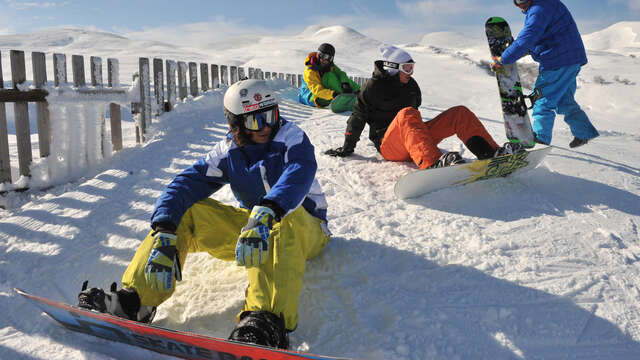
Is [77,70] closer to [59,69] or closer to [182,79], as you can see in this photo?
[59,69]

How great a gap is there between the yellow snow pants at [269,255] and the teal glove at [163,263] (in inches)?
2.3

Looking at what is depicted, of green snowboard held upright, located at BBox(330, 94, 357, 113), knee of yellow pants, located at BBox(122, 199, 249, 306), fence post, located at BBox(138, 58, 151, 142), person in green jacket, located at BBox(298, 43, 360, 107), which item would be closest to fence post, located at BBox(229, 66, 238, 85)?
person in green jacket, located at BBox(298, 43, 360, 107)

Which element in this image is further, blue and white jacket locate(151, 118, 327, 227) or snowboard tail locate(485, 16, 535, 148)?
snowboard tail locate(485, 16, 535, 148)

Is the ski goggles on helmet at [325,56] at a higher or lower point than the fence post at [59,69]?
higher

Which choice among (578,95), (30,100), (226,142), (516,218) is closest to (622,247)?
(516,218)

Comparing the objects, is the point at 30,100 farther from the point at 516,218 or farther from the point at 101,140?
the point at 516,218

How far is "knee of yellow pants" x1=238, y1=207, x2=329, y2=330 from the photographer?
1704 mm

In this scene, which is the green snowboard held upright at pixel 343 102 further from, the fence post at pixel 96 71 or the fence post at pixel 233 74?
the fence post at pixel 96 71

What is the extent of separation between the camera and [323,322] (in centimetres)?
198

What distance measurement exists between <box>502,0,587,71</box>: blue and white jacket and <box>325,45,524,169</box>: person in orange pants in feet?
3.58

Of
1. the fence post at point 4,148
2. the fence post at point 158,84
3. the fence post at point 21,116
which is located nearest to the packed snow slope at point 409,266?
the fence post at point 4,148

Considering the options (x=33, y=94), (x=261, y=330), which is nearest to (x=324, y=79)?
(x=33, y=94)

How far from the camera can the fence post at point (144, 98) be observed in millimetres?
5625

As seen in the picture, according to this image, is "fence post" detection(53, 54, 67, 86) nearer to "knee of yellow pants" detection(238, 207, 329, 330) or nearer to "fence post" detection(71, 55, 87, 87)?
"fence post" detection(71, 55, 87, 87)
